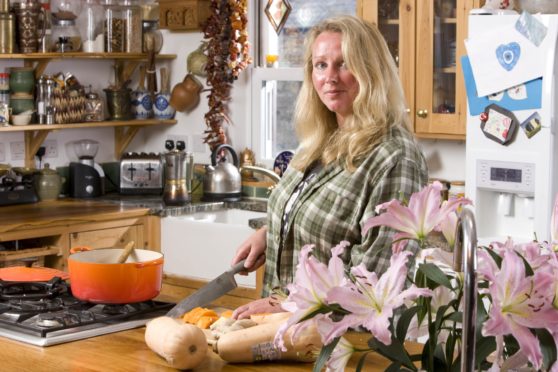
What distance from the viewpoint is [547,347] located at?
1.16 meters

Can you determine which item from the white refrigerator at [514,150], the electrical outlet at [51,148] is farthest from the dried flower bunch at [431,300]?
the electrical outlet at [51,148]

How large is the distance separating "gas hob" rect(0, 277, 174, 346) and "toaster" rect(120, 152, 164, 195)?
9.34 ft

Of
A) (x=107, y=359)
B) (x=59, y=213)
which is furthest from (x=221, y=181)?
(x=107, y=359)

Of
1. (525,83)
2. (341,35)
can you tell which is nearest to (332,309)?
(341,35)

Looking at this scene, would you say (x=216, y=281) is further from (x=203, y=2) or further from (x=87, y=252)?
(x=203, y=2)

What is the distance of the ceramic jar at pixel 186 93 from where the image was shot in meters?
5.68

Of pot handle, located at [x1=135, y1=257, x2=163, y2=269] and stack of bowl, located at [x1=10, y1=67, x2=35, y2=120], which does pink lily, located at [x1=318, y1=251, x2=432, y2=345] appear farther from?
stack of bowl, located at [x1=10, y1=67, x2=35, y2=120]

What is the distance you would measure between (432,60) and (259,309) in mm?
2421

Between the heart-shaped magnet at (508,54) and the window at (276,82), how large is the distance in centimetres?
157

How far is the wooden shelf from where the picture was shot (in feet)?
17.0

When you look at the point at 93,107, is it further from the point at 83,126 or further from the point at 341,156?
the point at 341,156

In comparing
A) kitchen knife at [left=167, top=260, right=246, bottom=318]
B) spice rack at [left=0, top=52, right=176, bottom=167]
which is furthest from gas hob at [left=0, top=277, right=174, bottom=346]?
spice rack at [left=0, top=52, right=176, bottom=167]

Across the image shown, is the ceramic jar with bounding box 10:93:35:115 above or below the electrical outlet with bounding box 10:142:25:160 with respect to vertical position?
above

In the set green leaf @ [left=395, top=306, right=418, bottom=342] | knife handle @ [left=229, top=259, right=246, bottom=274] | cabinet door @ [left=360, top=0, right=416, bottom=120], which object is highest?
cabinet door @ [left=360, top=0, right=416, bottom=120]
